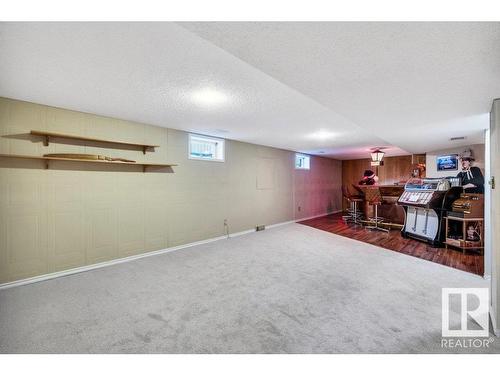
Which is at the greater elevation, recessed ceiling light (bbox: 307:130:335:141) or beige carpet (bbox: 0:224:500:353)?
recessed ceiling light (bbox: 307:130:335:141)

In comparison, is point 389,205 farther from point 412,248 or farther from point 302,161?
point 412,248

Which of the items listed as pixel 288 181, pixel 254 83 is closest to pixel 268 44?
pixel 254 83

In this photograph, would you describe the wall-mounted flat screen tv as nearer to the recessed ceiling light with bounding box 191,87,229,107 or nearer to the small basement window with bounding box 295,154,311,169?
the small basement window with bounding box 295,154,311,169

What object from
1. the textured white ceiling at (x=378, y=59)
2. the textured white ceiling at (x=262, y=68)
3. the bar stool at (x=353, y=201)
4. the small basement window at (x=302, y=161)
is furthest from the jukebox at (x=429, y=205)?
the small basement window at (x=302, y=161)

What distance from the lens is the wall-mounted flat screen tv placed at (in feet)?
18.0

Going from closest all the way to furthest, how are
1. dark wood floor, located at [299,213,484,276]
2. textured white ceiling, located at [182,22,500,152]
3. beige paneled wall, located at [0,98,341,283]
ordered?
1. textured white ceiling, located at [182,22,500,152]
2. beige paneled wall, located at [0,98,341,283]
3. dark wood floor, located at [299,213,484,276]

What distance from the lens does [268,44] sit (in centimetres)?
142

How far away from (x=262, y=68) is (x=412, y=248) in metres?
4.51

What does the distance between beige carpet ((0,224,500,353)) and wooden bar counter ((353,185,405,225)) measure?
3.26m

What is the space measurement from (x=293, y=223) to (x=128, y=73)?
6.07 meters

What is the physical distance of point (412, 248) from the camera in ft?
14.1

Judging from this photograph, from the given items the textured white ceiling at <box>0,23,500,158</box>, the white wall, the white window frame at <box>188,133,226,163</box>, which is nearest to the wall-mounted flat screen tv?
the white wall

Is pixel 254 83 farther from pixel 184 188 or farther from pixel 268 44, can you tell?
pixel 184 188

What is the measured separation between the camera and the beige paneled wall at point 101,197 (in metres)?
2.76
